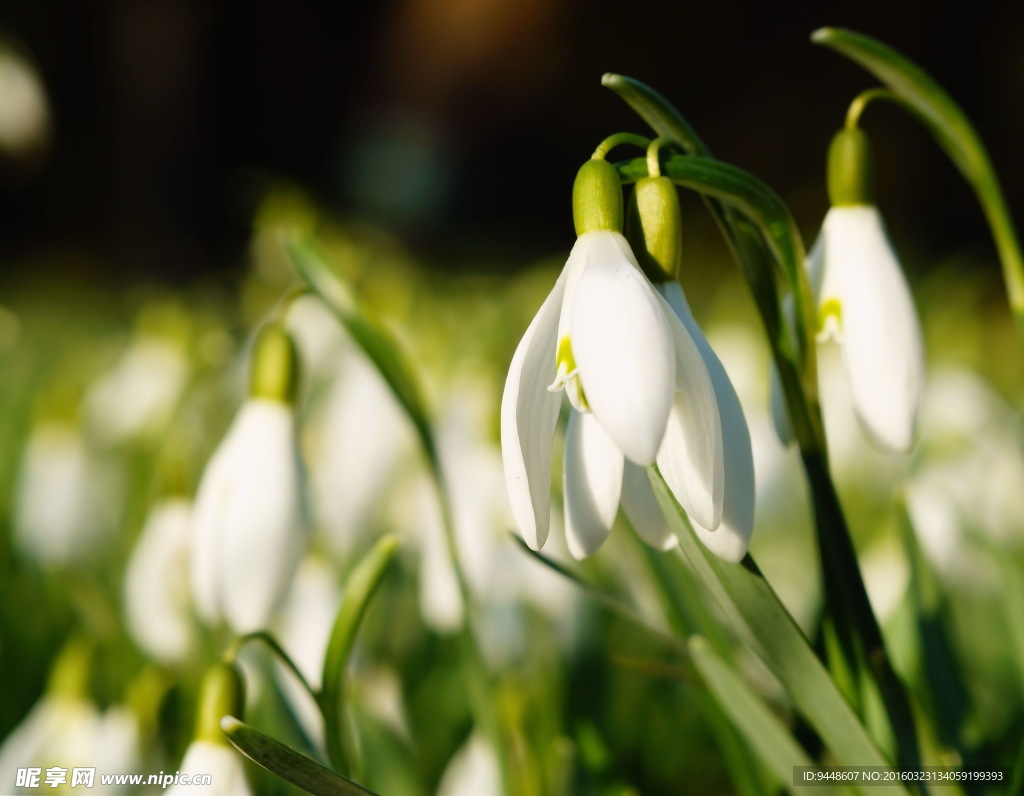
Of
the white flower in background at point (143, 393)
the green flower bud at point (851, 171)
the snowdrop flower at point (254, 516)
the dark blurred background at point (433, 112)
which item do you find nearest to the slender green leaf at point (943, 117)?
the green flower bud at point (851, 171)

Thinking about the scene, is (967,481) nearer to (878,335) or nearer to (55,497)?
(878,335)

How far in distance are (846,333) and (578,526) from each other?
249 millimetres

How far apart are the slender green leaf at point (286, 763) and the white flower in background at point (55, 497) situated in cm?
95

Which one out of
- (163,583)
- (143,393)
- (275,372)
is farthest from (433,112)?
(275,372)

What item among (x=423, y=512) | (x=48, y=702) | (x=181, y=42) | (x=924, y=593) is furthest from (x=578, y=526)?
(x=181, y=42)

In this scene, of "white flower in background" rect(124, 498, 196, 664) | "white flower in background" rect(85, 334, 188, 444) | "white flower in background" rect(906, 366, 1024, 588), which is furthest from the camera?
"white flower in background" rect(85, 334, 188, 444)

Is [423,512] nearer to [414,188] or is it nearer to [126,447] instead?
[126,447]

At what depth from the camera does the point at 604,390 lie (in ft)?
1.70

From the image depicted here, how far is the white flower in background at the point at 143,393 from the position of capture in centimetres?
184

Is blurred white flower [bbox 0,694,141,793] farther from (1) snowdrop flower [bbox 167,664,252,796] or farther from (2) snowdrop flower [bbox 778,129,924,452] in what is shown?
(2) snowdrop flower [bbox 778,129,924,452]

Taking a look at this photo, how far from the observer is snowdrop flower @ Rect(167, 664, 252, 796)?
689 millimetres

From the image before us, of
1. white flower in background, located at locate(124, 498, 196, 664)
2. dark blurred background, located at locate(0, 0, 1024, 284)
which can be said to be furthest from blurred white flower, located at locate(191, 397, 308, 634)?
dark blurred background, located at locate(0, 0, 1024, 284)

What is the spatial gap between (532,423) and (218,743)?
1.05ft

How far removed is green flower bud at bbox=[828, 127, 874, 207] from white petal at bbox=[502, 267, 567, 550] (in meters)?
0.28
